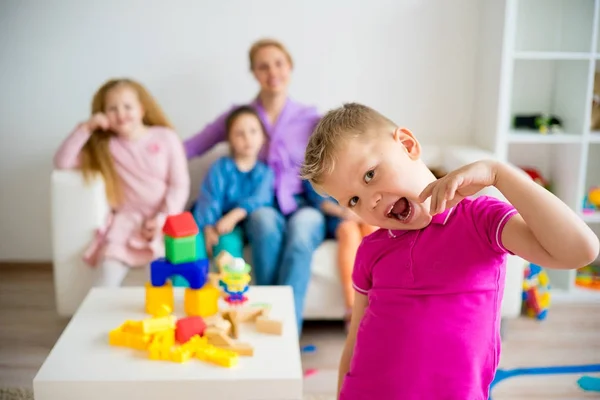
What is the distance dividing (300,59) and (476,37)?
0.72m

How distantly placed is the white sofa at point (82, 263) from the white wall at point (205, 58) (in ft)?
A: 2.19

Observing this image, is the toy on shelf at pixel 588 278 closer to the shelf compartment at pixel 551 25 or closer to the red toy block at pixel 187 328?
the shelf compartment at pixel 551 25

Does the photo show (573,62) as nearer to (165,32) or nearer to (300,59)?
(300,59)

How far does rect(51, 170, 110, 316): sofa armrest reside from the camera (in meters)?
2.19

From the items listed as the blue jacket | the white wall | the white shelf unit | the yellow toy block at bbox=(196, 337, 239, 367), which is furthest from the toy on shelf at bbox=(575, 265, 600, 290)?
the yellow toy block at bbox=(196, 337, 239, 367)

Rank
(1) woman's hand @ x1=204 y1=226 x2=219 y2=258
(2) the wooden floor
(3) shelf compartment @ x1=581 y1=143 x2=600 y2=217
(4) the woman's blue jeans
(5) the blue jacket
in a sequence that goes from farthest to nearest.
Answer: (3) shelf compartment @ x1=581 y1=143 x2=600 y2=217, (5) the blue jacket, (1) woman's hand @ x1=204 y1=226 x2=219 y2=258, (4) the woman's blue jeans, (2) the wooden floor

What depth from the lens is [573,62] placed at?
8.64 ft

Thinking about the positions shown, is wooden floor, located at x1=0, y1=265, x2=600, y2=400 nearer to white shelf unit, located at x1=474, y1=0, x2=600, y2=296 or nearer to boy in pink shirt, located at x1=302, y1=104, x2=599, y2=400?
white shelf unit, located at x1=474, y1=0, x2=600, y2=296

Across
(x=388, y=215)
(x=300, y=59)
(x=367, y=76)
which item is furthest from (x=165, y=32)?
(x=388, y=215)

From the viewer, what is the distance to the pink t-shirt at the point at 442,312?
0.90 meters

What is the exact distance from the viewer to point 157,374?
1.34 meters

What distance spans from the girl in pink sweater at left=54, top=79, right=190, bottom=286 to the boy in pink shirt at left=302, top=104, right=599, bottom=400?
1.45m

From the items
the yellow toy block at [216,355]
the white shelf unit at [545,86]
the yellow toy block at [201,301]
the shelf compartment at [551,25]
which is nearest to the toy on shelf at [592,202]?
the white shelf unit at [545,86]

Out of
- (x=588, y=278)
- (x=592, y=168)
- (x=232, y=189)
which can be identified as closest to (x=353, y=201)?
(x=232, y=189)
